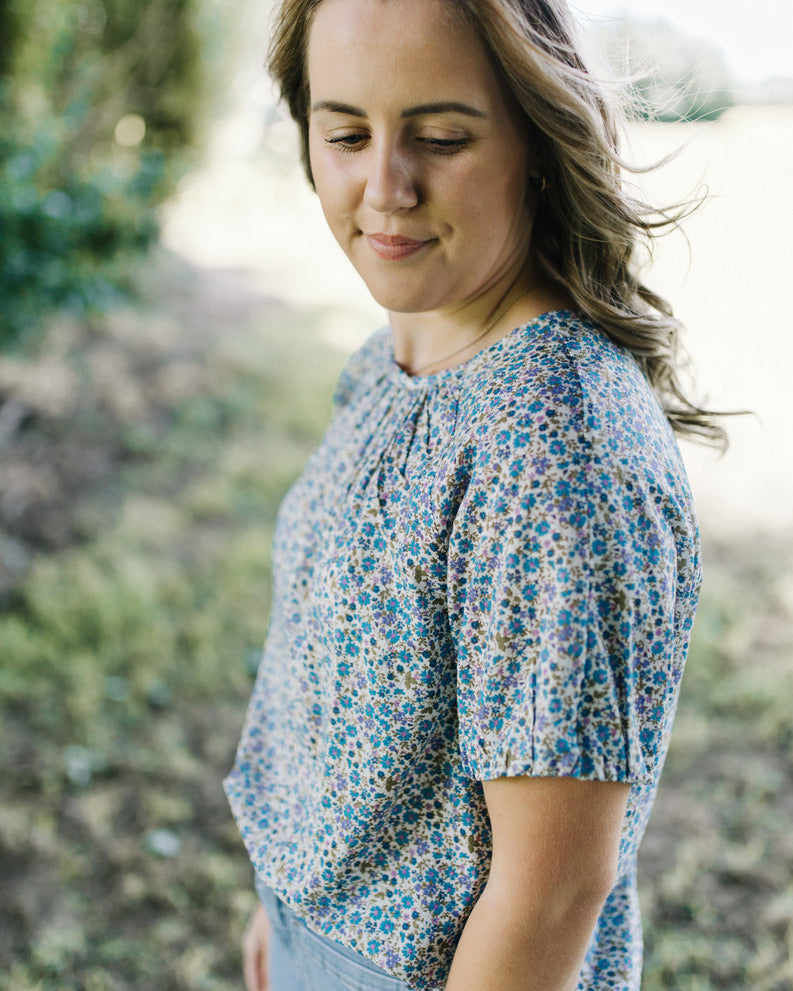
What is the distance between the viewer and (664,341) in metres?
1.18

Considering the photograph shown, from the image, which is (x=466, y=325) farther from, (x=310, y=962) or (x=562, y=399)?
(x=310, y=962)

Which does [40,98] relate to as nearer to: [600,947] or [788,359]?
[600,947]

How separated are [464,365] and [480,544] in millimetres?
322

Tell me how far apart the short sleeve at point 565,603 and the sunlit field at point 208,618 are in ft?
1.79

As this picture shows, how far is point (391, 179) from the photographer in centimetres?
102

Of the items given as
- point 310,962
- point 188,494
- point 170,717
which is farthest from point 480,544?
point 188,494

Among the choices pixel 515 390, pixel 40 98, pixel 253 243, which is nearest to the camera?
pixel 515 390

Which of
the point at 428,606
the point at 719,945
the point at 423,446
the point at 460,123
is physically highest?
the point at 460,123

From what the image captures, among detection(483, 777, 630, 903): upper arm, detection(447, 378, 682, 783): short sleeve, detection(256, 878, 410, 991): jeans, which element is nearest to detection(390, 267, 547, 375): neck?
detection(447, 378, 682, 783): short sleeve

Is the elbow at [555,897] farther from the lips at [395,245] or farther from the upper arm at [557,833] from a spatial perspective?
the lips at [395,245]

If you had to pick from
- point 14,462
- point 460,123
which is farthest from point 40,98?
point 460,123

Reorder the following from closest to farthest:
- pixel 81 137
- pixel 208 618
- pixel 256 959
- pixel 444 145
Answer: pixel 444 145
pixel 256 959
pixel 208 618
pixel 81 137

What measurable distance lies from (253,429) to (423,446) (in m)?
5.12

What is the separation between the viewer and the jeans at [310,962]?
1.19 m
